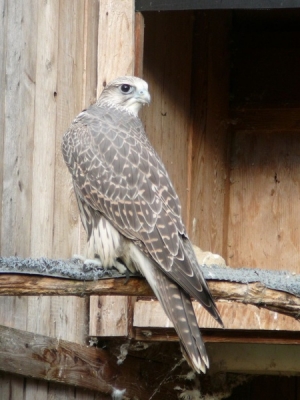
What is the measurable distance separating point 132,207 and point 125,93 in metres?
0.77

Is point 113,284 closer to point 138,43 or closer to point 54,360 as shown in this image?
point 54,360

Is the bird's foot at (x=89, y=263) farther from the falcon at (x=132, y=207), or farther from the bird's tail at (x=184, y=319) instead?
the bird's tail at (x=184, y=319)

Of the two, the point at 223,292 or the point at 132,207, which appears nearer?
the point at 223,292

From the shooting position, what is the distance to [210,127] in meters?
6.51

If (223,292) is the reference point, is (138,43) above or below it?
above

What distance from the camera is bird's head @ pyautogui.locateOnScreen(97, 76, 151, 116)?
4.83 meters

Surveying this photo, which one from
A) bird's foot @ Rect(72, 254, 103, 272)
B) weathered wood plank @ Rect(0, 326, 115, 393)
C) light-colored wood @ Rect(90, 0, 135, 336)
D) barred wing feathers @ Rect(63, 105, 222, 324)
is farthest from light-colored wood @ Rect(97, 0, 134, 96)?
weathered wood plank @ Rect(0, 326, 115, 393)

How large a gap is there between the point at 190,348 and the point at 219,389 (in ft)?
7.16

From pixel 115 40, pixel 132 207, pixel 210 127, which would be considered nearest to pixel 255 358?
pixel 132 207

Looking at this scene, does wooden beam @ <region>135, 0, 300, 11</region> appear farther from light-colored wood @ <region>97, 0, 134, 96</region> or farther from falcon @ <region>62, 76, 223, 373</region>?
falcon @ <region>62, 76, 223, 373</region>

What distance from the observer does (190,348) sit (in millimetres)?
3787

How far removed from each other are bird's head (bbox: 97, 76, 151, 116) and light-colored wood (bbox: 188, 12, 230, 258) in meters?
1.37

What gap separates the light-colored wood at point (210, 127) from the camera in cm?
631

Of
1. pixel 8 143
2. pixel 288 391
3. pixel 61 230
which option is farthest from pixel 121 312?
pixel 288 391
